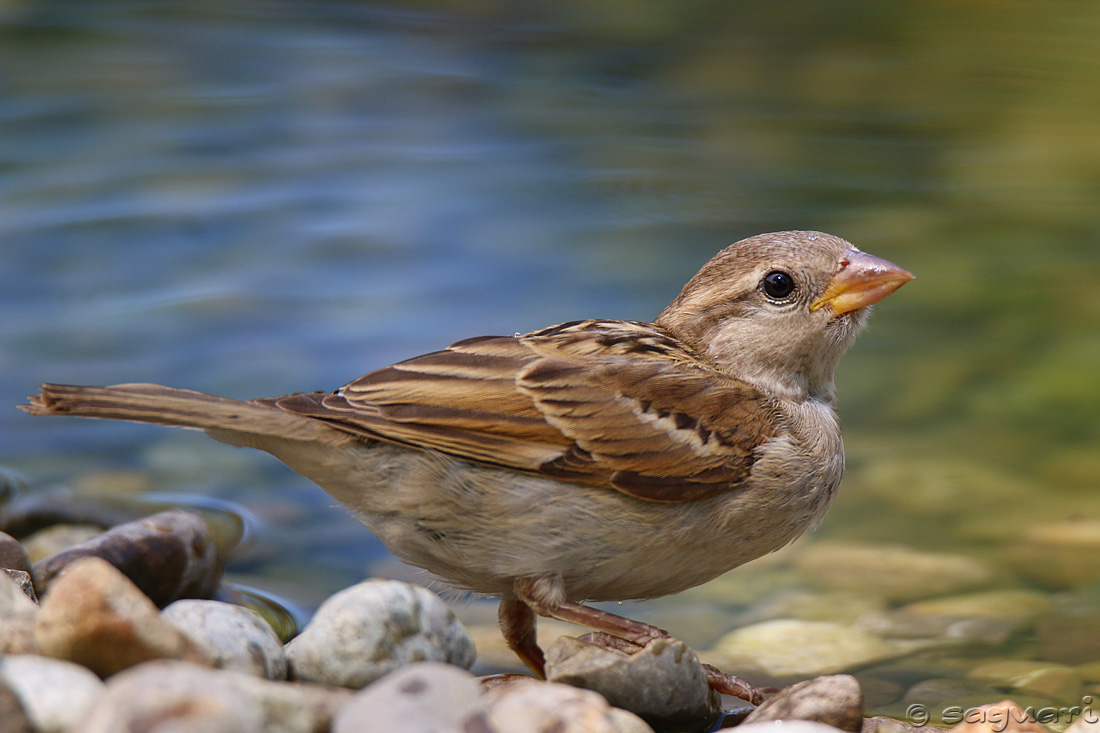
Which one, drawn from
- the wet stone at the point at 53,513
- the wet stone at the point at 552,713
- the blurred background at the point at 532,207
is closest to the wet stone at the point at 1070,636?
the blurred background at the point at 532,207

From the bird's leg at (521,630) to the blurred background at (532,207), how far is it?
1658 millimetres

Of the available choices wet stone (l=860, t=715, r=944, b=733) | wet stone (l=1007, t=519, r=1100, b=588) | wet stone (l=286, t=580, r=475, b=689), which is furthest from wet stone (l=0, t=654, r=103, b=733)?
wet stone (l=1007, t=519, r=1100, b=588)

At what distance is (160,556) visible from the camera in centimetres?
452

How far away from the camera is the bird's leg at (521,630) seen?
165 inches

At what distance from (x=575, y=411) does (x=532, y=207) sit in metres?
6.47

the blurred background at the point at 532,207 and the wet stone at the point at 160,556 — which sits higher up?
the blurred background at the point at 532,207

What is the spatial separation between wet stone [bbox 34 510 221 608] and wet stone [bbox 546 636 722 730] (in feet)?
6.12

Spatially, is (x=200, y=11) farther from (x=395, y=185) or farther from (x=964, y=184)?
(x=964, y=184)

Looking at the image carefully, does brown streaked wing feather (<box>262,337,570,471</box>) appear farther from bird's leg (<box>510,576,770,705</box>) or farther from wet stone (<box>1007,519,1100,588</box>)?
wet stone (<box>1007,519,1100,588</box>)

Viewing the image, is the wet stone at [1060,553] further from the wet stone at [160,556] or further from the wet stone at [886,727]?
the wet stone at [160,556]

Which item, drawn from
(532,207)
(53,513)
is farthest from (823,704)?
(532,207)

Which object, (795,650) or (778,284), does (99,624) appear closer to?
(778,284)

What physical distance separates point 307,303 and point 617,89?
5220mm

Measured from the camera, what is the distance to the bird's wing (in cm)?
373
